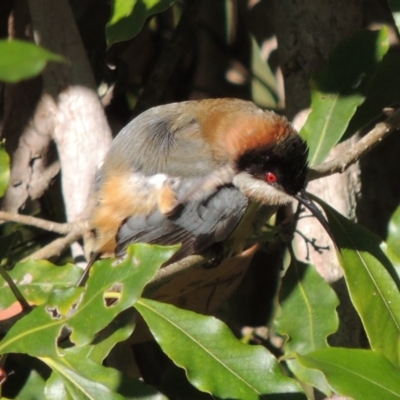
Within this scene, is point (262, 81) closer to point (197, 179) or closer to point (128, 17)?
point (197, 179)

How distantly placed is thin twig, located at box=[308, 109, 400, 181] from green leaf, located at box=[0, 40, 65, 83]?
5.72 feet

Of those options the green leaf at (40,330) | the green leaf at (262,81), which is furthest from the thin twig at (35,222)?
the green leaf at (262,81)

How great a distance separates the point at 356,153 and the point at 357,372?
1016 mm

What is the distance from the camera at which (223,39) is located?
3.51 metres

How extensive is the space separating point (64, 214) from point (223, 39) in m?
1.08

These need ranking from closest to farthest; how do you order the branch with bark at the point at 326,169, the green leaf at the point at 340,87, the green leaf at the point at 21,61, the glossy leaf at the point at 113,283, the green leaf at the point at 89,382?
the green leaf at the point at 21,61, the glossy leaf at the point at 113,283, the green leaf at the point at 89,382, the branch with bark at the point at 326,169, the green leaf at the point at 340,87

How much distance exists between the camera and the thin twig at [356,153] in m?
2.48

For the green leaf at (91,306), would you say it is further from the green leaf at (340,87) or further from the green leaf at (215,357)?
the green leaf at (340,87)

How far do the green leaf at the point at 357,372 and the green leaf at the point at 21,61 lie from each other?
0.96 m

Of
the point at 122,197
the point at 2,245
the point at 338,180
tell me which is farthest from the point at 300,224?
the point at 2,245

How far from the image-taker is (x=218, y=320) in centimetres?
193

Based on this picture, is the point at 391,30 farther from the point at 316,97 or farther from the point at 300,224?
the point at 300,224

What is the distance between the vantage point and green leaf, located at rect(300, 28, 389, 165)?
2588mm

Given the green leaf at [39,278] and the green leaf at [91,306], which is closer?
the green leaf at [91,306]
